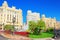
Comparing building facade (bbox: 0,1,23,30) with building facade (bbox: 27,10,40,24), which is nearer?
building facade (bbox: 0,1,23,30)

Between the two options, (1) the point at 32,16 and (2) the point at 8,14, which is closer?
(2) the point at 8,14

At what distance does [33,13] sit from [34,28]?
6733 centimetres

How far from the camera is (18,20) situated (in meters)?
100

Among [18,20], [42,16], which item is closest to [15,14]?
[18,20]

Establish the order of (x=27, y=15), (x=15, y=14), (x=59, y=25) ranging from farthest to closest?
(x=59, y=25)
(x=27, y=15)
(x=15, y=14)

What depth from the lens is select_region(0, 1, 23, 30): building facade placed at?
90250 millimetres

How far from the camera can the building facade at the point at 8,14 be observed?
90.2 m

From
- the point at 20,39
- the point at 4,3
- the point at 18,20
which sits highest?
the point at 4,3

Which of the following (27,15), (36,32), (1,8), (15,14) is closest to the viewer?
(36,32)

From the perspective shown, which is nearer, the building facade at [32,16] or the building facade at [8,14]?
the building facade at [8,14]

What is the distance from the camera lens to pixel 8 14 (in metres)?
94.5

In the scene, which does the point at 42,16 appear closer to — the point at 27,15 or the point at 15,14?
the point at 27,15

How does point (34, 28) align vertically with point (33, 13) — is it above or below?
below

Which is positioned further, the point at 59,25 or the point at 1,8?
the point at 59,25
